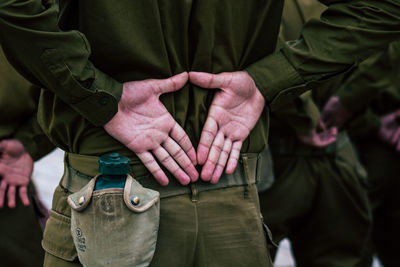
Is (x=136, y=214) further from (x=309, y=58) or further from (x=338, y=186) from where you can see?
(x=338, y=186)

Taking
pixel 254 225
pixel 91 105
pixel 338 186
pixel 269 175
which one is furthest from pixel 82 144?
pixel 338 186

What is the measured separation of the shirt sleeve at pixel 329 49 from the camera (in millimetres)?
2254

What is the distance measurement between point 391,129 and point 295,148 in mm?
958

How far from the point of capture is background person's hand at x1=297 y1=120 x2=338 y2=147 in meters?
3.80

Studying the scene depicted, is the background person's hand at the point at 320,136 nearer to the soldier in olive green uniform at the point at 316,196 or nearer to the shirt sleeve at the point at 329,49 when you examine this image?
the soldier in olive green uniform at the point at 316,196

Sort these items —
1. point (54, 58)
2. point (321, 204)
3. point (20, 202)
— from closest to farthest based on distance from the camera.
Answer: point (54, 58) → point (20, 202) → point (321, 204)

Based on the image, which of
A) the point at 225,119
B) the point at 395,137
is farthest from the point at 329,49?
the point at 395,137

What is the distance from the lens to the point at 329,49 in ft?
7.44

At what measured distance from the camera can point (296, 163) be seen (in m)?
3.83

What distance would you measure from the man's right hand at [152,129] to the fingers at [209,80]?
0.05m

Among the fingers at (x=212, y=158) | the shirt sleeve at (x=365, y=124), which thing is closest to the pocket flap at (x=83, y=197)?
the fingers at (x=212, y=158)

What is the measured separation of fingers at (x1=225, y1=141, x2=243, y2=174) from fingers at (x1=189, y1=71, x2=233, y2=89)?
7.5 inches

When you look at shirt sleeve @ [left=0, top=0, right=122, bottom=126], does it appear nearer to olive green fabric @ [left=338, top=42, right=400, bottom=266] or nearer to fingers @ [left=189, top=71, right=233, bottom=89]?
fingers @ [left=189, top=71, right=233, bottom=89]

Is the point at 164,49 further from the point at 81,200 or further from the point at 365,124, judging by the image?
the point at 365,124
